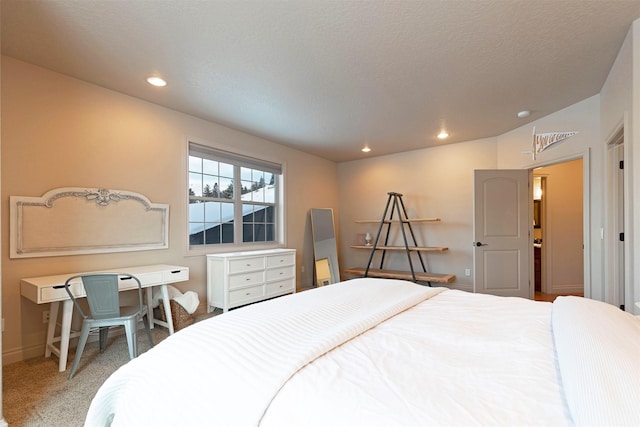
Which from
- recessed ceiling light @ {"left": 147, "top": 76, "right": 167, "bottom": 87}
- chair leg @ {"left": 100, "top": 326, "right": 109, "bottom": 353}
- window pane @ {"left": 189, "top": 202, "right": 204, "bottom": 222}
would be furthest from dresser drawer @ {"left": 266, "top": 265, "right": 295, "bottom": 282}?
recessed ceiling light @ {"left": 147, "top": 76, "right": 167, "bottom": 87}

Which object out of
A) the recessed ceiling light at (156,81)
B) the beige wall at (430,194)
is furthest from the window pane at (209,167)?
the beige wall at (430,194)

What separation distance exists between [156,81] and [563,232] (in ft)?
19.4

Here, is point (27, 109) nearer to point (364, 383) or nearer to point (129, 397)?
point (129, 397)

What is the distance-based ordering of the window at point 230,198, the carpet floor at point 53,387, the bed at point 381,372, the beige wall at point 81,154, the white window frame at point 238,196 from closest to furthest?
the bed at point 381,372, the carpet floor at point 53,387, the beige wall at point 81,154, the white window frame at point 238,196, the window at point 230,198

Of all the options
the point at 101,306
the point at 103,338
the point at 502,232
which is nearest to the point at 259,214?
the point at 103,338

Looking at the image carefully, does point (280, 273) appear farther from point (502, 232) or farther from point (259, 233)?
point (502, 232)

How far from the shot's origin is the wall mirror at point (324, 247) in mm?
5387

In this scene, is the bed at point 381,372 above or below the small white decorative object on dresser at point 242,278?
above

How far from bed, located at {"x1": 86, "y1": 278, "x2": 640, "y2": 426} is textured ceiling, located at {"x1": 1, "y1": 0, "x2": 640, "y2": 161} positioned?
1.80 metres

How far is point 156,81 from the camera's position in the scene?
9.30 feet

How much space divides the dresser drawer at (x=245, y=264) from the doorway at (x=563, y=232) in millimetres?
4287

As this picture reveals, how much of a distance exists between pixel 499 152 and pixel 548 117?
0.89 meters

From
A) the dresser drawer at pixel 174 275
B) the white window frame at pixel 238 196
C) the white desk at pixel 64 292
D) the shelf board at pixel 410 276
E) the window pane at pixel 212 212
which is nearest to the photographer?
the white desk at pixel 64 292

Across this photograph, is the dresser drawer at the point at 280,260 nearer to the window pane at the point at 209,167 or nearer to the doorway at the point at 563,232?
the window pane at the point at 209,167
